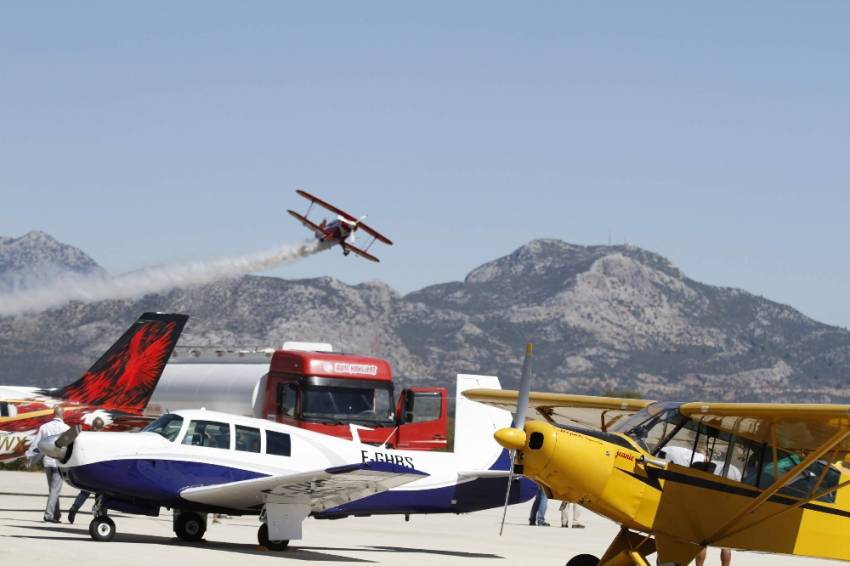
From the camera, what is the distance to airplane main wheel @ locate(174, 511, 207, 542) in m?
21.1

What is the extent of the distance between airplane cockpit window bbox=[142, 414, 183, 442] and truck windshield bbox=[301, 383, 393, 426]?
11.1 metres

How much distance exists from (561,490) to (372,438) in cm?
1675

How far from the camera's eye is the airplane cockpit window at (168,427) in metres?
20.5

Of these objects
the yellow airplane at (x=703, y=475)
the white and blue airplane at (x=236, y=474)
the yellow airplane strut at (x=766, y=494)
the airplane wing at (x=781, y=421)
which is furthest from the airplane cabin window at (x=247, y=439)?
the yellow airplane strut at (x=766, y=494)

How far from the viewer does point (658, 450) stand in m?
15.9

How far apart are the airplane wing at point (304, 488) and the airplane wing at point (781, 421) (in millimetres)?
5803

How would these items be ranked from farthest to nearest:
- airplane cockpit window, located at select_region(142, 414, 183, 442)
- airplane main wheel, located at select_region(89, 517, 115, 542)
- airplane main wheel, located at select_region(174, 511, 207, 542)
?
1. airplane main wheel, located at select_region(174, 511, 207, 542)
2. airplane cockpit window, located at select_region(142, 414, 183, 442)
3. airplane main wheel, located at select_region(89, 517, 115, 542)

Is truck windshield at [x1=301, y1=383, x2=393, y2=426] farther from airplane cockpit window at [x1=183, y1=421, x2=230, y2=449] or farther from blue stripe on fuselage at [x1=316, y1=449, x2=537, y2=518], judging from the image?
airplane cockpit window at [x1=183, y1=421, x2=230, y2=449]

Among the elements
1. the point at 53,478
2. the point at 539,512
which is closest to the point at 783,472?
the point at 53,478

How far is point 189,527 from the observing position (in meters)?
21.1

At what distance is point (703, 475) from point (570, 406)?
332cm

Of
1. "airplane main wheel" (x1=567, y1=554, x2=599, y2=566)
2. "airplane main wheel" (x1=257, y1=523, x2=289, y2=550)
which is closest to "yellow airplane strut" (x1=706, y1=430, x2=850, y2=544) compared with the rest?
"airplane main wheel" (x1=567, y1=554, x2=599, y2=566)

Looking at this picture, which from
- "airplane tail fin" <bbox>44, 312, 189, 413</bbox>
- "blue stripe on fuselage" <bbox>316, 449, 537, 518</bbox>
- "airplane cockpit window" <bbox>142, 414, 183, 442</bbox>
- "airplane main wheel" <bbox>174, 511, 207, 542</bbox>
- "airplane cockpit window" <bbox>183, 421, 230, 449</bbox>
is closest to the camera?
"airplane cockpit window" <bbox>142, 414, 183, 442</bbox>

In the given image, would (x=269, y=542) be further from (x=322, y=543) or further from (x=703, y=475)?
(x=703, y=475)
